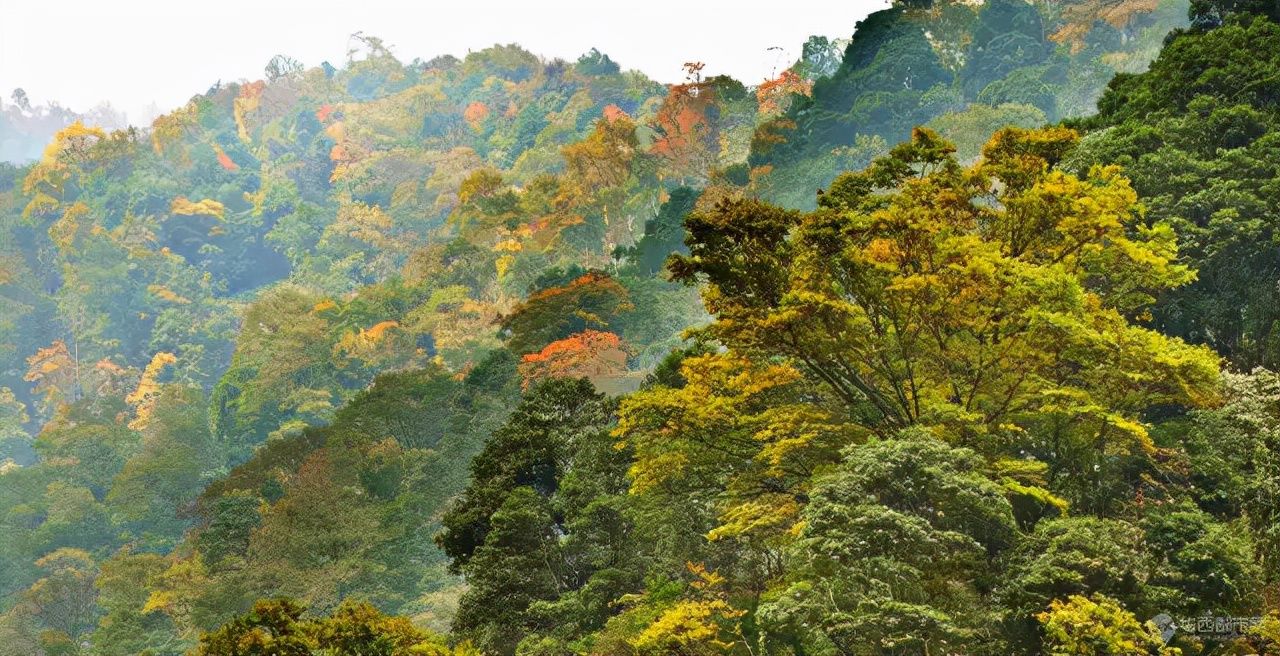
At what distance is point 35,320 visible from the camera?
328 ft

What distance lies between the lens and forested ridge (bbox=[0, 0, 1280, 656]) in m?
16.5

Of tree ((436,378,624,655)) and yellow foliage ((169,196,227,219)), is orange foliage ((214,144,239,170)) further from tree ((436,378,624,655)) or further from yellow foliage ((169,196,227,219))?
tree ((436,378,624,655))

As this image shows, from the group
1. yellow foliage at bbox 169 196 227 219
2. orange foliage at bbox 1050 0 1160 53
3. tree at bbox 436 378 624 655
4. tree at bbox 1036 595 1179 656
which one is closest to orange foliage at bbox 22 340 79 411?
yellow foliage at bbox 169 196 227 219

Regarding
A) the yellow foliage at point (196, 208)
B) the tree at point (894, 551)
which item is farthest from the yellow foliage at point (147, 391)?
the tree at point (894, 551)

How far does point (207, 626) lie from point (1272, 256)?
32151 millimetres

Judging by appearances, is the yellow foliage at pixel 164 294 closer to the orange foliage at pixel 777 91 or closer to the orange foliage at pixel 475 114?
the orange foliage at pixel 475 114

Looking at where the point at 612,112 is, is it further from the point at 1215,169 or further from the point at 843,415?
the point at 843,415

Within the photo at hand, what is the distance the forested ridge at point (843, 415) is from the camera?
54.2 feet

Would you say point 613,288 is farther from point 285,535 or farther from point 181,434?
point 181,434

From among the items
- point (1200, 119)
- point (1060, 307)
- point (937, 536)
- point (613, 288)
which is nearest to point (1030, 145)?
point (1200, 119)

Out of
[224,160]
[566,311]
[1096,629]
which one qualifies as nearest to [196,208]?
[224,160]

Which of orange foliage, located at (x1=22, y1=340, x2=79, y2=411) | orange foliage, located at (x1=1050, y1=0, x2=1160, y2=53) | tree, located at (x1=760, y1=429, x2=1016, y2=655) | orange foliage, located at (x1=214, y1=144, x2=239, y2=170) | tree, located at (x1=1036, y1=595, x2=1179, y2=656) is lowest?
tree, located at (x1=1036, y1=595, x2=1179, y2=656)

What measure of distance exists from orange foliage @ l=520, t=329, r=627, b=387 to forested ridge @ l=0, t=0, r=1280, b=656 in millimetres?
131

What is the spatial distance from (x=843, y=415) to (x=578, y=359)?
23160 millimetres
